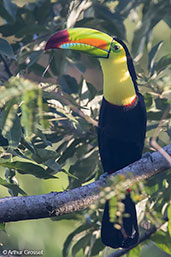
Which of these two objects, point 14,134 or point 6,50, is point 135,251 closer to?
point 14,134

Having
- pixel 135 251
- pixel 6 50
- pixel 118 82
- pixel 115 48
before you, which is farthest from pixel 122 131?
pixel 6 50

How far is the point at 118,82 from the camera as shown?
3.40 meters

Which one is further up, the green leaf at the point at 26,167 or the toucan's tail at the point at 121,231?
the green leaf at the point at 26,167

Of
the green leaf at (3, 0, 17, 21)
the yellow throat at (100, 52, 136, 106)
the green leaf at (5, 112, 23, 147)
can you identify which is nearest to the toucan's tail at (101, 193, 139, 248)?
the yellow throat at (100, 52, 136, 106)

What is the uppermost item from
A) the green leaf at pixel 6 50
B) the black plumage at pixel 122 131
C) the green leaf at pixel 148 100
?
the green leaf at pixel 6 50

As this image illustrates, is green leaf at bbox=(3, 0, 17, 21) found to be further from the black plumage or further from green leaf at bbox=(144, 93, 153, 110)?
green leaf at bbox=(144, 93, 153, 110)

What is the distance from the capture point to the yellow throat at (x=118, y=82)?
3400mm

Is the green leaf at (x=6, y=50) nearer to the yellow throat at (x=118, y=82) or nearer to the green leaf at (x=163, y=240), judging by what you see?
the yellow throat at (x=118, y=82)

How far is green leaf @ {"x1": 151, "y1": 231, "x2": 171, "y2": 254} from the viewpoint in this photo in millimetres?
2941

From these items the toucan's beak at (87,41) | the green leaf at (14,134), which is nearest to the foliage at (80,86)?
the toucan's beak at (87,41)

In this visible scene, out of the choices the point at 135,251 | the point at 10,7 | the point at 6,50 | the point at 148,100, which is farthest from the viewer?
the point at 148,100

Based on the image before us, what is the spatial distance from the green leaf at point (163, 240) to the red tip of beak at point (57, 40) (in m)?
1.40

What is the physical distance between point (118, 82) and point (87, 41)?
1.21 ft

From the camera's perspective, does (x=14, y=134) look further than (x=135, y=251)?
No
